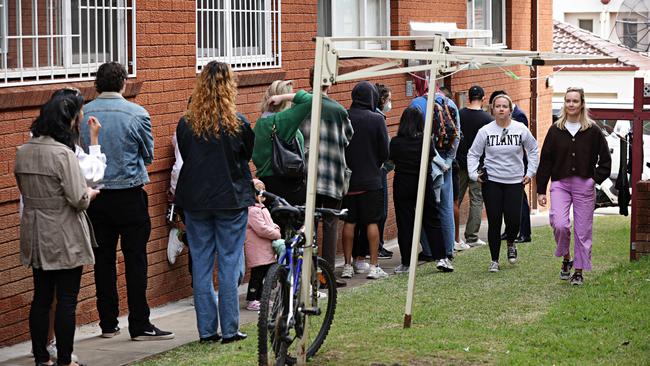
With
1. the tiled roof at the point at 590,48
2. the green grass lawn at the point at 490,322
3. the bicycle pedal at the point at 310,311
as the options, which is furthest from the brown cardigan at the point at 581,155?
the tiled roof at the point at 590,48

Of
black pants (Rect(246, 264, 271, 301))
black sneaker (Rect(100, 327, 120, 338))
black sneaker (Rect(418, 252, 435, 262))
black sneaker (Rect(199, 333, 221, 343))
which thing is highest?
black pants (Rect(246, 264, 271, 301))

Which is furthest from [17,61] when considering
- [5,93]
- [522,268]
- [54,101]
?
[522,268]

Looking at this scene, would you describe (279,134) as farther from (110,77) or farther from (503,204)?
(503,204)

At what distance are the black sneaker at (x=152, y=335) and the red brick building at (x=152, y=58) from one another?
0.82 meters

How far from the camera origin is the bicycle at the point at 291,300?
7086 millimetres

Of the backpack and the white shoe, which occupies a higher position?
the backpack

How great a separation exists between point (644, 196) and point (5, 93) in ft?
21.5

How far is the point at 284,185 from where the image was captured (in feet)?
34.7

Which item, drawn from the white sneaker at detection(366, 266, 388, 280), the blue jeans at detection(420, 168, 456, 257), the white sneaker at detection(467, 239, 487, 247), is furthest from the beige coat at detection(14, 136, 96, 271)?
the white sneaker at detection(467, 239, 487, 247)

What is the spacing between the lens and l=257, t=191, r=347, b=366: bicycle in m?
7.09

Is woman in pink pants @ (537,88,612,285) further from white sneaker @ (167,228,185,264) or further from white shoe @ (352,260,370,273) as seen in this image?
white sneaker @ (167,228,185,264)

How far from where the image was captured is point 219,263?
28.3ft

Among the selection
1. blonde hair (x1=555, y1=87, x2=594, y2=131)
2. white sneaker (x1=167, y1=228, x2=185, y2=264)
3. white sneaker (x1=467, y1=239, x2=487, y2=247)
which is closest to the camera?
white sneaker (x1=167, y1=228, x2=185, y2=264)

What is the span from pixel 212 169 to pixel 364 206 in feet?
12.5
